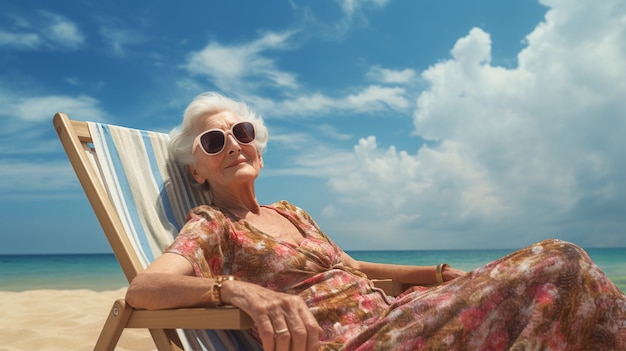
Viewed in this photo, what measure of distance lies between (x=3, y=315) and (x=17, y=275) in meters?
22.2

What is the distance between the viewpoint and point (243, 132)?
3.25 meters

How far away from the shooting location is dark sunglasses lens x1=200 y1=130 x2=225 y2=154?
3158mm

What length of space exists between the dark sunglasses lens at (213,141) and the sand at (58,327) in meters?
2.58

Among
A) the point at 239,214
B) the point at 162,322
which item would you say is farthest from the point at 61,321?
the point at 162,322

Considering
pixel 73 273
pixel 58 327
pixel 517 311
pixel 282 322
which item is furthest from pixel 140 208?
pixel 73 273

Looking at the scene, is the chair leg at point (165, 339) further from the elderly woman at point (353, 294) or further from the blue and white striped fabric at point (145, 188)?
the blue and white striped fabric at point (145, 188)

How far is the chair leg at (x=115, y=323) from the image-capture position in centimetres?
232

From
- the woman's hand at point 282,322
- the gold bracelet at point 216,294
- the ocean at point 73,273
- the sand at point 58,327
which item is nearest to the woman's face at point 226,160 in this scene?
the gold bracelet at point 216,294

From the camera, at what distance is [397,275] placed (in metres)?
3.48

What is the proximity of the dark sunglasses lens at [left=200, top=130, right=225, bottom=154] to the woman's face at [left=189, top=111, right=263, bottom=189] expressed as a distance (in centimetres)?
2

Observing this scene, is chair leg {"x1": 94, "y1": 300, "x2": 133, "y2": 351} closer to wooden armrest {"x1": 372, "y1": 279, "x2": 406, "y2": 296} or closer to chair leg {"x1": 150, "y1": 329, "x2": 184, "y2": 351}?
chair leg {"x1": 150, "y1": 329, "x2": 184, "y2": 351}

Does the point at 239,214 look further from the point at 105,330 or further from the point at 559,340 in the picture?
the point at 559,340

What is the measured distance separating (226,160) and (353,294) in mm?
938

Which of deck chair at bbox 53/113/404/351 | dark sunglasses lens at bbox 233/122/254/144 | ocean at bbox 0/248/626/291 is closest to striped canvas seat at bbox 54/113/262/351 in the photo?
deck chair at bbox 53/113/404/351
